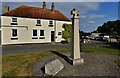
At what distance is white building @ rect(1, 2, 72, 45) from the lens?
28595 millimetres

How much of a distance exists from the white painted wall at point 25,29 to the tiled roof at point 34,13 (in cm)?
91

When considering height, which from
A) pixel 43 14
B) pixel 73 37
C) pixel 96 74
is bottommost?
pixel 96 74

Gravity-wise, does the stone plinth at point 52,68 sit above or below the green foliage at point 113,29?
below

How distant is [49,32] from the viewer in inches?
1318

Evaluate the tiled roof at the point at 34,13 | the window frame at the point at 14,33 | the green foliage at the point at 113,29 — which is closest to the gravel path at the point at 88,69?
the green foliage at the point at 113,29

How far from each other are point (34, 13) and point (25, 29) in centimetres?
468

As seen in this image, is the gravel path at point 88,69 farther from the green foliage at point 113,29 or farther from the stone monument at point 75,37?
the green foliage at point 113,29

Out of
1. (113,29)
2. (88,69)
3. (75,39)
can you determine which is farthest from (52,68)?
(113,29)

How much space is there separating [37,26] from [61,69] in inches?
930

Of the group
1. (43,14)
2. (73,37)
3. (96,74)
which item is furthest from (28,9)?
(96,74)

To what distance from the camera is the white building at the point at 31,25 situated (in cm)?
2860

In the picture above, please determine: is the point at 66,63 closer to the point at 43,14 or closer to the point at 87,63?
the point at 87,63

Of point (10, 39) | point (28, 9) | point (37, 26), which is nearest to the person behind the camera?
point (10, 39)

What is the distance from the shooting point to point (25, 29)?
99.6 ft
